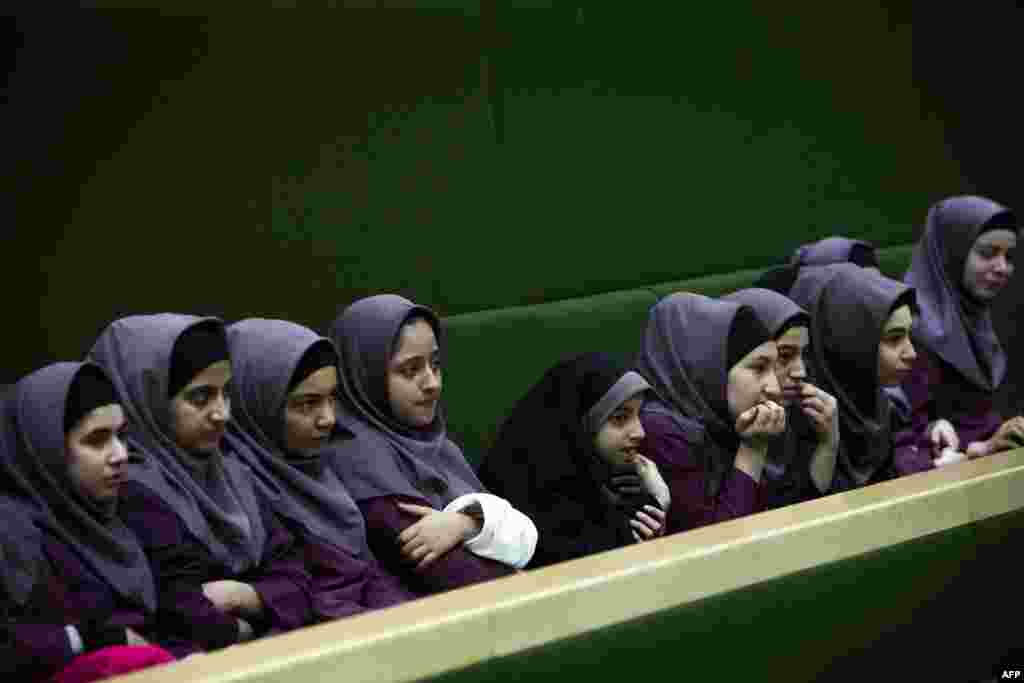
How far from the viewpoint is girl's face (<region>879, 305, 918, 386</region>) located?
5.41 m

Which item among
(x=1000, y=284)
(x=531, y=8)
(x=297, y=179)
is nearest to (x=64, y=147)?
(x=297, y=179)

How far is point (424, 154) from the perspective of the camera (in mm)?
5422

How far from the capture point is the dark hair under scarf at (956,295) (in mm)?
6266

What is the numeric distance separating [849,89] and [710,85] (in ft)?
3.60

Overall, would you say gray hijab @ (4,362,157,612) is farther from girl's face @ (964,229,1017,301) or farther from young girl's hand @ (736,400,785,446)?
girl's face @ (964,229,1017,301)

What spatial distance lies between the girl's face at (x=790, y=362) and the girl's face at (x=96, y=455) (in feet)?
7.90

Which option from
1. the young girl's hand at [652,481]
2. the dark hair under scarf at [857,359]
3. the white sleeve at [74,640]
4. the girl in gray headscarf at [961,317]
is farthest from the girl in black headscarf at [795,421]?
the white sleeve at [74,640]

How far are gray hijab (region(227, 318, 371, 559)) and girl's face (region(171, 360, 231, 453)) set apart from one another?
0.23m

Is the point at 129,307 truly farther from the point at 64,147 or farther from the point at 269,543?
the point at 269,543

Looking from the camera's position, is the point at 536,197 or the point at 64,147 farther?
the point at 536,197

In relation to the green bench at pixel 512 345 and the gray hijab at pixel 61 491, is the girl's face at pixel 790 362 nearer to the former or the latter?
the green bench at pixel 512 345

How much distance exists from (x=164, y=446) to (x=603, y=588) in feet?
4.04

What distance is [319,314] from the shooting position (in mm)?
5039

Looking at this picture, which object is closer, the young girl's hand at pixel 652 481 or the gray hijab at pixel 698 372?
the young girl's hand at pixel 652 481
